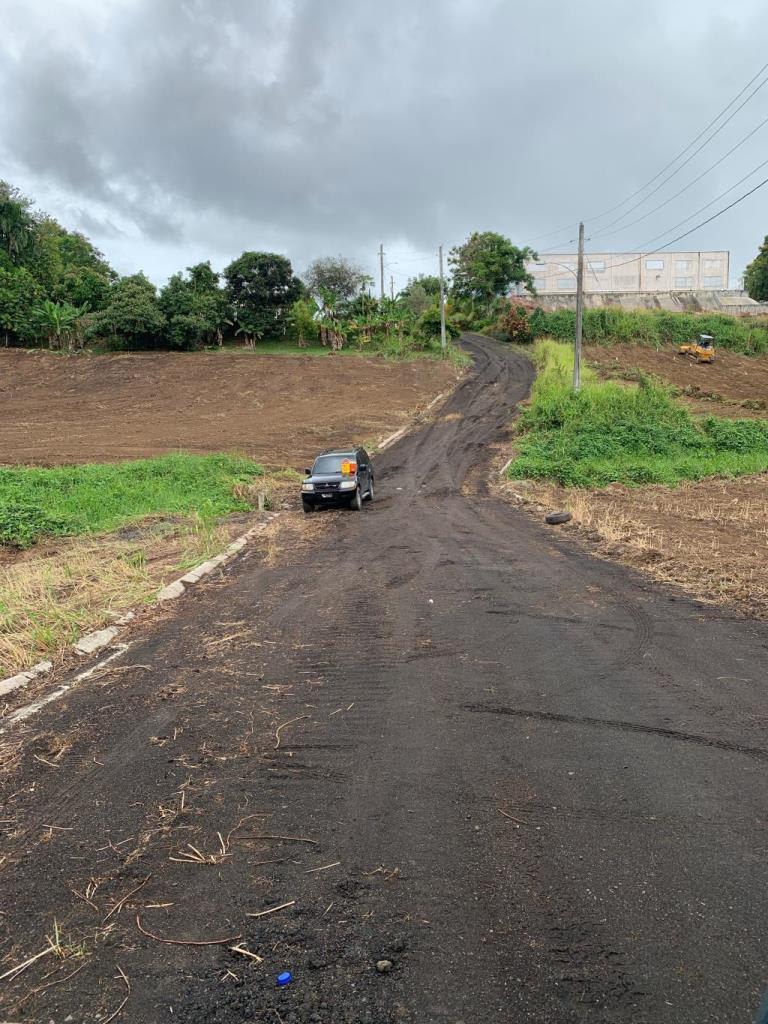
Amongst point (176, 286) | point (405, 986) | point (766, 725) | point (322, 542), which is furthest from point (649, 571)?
point (176, 286)

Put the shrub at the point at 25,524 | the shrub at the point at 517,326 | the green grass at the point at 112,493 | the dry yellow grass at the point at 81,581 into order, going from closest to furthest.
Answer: the dry yellow grass at the point at 81,581 < the shrub at the point at 25,524 < the green grass at the point at 112,493 < the shrub at the point at 517,326

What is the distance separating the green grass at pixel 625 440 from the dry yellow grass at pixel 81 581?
14.3 metres

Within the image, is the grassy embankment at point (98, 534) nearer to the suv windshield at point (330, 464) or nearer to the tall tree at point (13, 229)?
the suv windshield at point (330, 464)

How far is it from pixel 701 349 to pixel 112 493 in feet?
169

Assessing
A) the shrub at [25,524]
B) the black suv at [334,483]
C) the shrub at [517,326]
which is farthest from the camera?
the shrub at [517,326]

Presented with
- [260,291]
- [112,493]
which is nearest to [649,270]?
[260,291]

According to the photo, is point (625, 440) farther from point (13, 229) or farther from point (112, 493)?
point (13, 229)

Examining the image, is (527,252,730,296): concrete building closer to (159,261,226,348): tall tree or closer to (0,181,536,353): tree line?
(0,181,536,353): tree line

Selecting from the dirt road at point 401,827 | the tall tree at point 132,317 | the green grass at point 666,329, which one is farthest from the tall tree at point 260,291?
the dirt road at point 401,827

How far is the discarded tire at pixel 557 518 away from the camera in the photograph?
16.3m

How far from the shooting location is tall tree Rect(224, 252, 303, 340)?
208 ft

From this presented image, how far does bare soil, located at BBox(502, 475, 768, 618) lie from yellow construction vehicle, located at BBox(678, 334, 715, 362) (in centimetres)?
3802

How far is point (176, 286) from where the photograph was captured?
5888cm

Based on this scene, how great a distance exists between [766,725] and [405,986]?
153 inches
